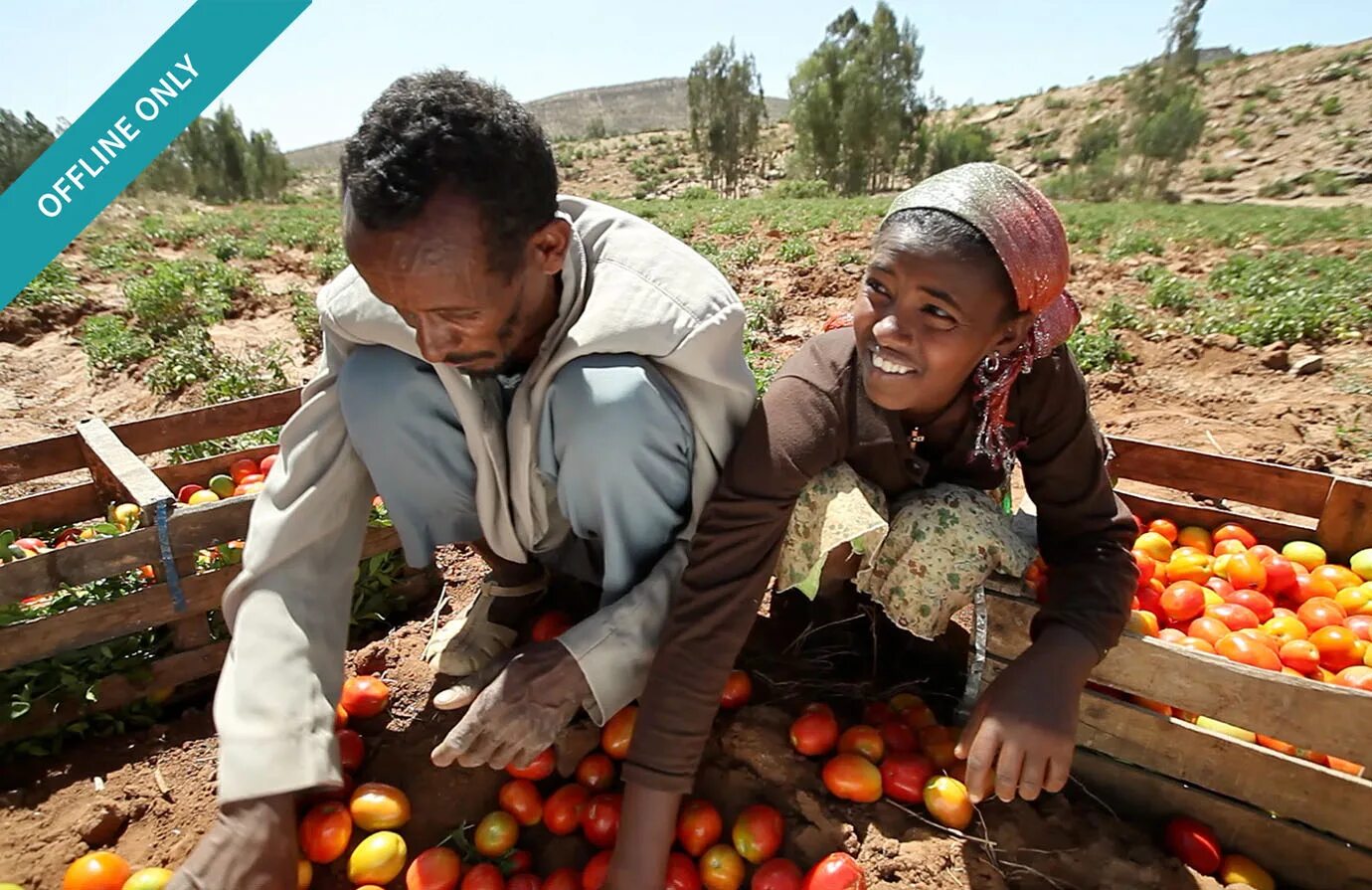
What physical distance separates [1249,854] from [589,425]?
5.31 ft

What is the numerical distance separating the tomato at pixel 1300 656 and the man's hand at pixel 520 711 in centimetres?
165

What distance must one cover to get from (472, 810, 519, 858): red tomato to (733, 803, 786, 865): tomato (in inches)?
19.6

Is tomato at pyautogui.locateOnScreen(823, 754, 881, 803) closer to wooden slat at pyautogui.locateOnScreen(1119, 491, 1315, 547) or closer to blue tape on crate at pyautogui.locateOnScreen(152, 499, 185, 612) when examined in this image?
wooden slat at pyautogui.locateOnScreen(1119, 491, 1315, 547)

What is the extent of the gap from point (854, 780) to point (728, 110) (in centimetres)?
4856

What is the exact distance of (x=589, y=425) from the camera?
1438 millimetres

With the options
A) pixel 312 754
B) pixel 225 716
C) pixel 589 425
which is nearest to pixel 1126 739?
pixel 589 425

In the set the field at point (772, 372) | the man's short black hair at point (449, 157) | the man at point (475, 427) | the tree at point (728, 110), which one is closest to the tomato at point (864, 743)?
the field at point (772, 372)

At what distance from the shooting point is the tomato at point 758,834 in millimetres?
1612

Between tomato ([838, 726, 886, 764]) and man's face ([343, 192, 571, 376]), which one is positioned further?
tomato ([838, 726, 886, 764])

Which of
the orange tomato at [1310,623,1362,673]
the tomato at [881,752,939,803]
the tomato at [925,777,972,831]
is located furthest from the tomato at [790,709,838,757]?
the orange tomato at [1310,623,1362,673]

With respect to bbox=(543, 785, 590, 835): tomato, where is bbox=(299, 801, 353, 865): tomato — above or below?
above

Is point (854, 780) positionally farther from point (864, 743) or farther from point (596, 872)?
point (596, 872)

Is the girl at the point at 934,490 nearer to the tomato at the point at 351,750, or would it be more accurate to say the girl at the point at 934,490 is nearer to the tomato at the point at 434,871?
the tomato at the point at 434,871

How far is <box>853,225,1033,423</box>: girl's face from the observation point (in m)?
1.35
